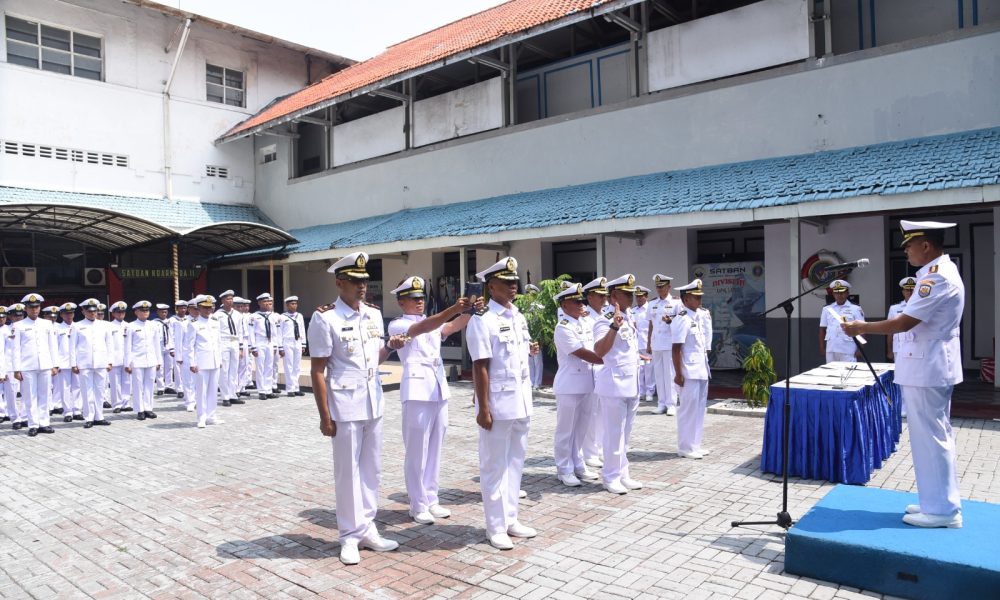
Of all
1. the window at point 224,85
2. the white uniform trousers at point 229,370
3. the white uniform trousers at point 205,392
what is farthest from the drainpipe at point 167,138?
the white uniform trousers at point 205,392

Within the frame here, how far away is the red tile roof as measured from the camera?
50.6 ft

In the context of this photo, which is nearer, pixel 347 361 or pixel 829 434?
pixel 347 361

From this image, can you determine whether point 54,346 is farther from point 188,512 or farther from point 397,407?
point 188,512

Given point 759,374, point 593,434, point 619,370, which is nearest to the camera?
point 619,370

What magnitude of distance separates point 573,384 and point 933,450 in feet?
9.51

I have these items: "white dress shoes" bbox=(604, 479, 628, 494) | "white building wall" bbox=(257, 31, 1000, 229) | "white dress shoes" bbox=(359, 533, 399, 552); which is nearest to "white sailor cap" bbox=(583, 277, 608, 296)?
"white dress shoes" bbox=(604, 479, 628, 494)

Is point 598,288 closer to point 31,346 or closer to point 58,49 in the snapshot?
point 31,346

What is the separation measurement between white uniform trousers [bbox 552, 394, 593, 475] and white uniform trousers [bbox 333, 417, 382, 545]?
217cm

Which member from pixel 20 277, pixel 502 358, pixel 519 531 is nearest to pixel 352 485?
pixel 519 531

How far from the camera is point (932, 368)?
169 inches

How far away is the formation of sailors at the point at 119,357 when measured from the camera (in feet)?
34.2

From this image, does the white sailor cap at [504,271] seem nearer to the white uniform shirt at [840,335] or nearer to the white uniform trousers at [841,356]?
the white uniform shirt at [840,335]

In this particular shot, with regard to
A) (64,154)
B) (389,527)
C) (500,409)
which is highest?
(64,154)

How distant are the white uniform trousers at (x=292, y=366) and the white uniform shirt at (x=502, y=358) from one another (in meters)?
10.2
